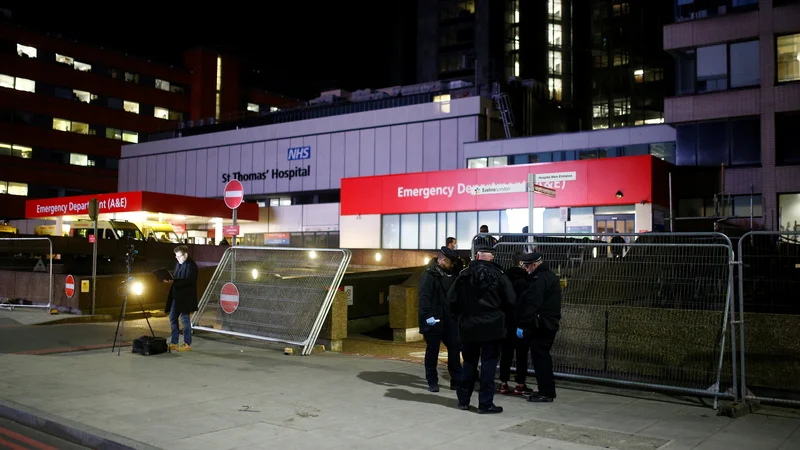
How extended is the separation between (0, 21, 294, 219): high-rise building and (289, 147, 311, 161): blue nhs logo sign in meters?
11.8

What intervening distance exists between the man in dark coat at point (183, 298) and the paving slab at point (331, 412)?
1.45 metres

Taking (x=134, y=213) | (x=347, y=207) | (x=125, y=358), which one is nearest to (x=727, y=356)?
(x=125, y=358)

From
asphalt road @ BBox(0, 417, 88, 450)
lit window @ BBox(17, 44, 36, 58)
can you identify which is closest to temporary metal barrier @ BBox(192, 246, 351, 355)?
asphalt road @ BBox(0, 417, 88, 450)

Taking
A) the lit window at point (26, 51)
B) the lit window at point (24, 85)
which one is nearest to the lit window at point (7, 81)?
the lit window at point (24, 85)

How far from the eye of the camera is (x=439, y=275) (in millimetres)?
9133

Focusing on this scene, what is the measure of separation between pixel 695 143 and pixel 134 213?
3690 centimetres

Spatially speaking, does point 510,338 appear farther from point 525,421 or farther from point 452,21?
point 452,21

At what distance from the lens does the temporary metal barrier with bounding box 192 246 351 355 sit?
12.4 meters

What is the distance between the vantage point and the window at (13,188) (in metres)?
70.4

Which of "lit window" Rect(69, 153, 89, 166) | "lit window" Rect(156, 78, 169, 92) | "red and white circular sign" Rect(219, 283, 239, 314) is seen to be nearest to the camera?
"red and white circular sign" Rect(219, 283, 239, 314)

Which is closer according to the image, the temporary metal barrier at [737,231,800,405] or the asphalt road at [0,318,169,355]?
the temporary metal barrier at [737,231,800,405]

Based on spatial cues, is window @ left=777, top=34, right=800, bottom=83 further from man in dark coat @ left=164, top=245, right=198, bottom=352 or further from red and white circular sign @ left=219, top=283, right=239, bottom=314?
man in dark coat @ left=164, top=245, right=198, bottom=352

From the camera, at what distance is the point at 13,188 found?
234 feet

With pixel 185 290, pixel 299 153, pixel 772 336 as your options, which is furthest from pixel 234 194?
pixel 299 153
